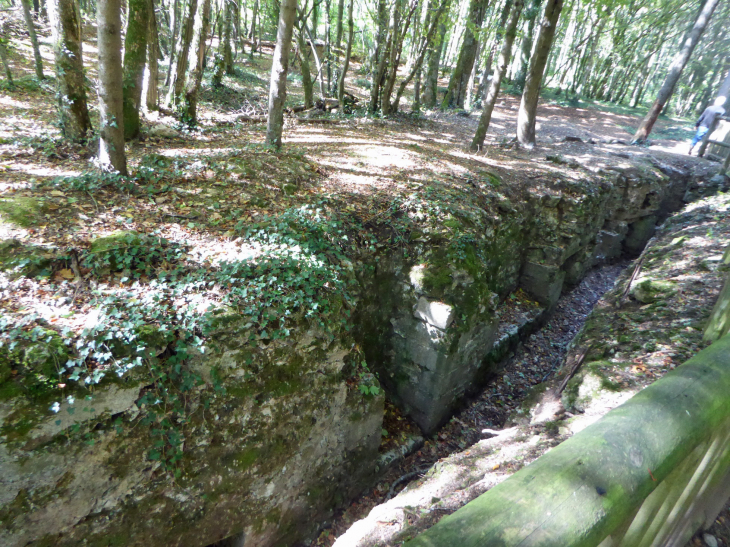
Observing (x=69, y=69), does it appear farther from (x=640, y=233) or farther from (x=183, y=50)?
(x=640, y=233)

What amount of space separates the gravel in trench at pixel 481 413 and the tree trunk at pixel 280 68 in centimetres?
576

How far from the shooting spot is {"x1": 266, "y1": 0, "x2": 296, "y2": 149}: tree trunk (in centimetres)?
642

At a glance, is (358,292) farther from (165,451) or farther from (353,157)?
(353,157)

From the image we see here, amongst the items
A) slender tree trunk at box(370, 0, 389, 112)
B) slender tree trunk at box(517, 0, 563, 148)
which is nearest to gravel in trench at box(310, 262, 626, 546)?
slender tree trunk at box(517, 0, 563, 148)

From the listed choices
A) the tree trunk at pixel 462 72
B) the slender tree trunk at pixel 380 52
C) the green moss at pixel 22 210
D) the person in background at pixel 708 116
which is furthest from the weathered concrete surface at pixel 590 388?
the tree trunk at pixel 462 72

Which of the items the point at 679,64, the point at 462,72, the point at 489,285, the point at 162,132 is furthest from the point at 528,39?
the point at 162,132

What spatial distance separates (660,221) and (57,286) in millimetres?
15854

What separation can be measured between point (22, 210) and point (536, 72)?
1182cm

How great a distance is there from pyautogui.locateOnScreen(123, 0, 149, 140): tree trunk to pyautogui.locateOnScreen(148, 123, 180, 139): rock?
67 cm

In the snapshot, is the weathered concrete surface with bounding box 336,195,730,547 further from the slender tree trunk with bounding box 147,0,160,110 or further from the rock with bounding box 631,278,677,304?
the slender tree trunk with bounding box 147,0,160,110

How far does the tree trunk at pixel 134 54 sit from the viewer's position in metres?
6.70

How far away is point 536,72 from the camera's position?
34.5ft

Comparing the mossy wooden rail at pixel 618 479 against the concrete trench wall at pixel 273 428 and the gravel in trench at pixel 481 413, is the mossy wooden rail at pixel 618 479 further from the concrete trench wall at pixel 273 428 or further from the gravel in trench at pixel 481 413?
the gravel in trench at pixel 481 413

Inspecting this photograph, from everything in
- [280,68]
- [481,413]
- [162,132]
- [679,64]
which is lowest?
[481,413]
